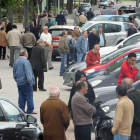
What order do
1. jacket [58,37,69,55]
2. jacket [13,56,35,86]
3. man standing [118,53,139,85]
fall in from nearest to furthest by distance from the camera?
man standing [118,53,139,85] → jacket [13,56,35,86] → jacket [58,37,69,55]

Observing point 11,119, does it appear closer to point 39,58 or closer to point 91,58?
point 39,58

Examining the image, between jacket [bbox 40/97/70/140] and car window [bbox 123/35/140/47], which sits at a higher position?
jacket [bbox 40/97/70/140]

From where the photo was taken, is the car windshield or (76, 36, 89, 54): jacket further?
the car windshield

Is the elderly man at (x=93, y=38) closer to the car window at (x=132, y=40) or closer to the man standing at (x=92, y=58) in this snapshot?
the car window at (x=132, y=40)

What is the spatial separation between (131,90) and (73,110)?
38.8 inches

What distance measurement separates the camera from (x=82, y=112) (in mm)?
7723

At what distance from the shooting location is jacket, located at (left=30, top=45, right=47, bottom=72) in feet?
44.9

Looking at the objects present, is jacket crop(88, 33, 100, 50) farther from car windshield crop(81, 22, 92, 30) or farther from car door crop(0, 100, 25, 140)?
car door crop(0, 100, 25, 140)

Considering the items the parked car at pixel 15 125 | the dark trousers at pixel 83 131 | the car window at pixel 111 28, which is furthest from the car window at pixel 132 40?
the parked car at pixel 15 125

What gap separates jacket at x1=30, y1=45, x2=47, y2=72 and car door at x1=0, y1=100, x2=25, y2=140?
6.73 m

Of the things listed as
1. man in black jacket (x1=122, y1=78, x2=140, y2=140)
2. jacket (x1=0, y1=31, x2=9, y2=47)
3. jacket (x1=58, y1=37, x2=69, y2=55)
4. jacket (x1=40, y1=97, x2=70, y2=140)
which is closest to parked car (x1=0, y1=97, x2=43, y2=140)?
jacket (x1=40, y1=97, x2=70, y2=140)

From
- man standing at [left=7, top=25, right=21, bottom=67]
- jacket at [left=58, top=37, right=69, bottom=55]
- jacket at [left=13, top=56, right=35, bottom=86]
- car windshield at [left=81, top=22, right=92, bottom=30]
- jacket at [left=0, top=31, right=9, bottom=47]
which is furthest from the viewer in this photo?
car windshield at [left=81, top=22, right=92, bottom=30]

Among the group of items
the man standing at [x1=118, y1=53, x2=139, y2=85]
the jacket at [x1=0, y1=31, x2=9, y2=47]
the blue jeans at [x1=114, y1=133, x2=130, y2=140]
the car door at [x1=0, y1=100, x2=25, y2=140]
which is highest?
the car door at [x1=0, y1=100, x2=25, y2=140]

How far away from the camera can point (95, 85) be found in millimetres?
11953
